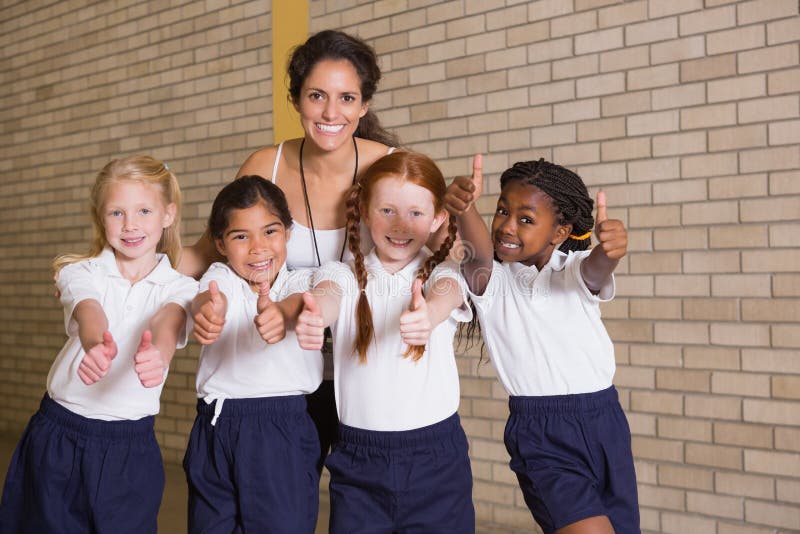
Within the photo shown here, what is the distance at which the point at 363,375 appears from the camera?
2139 millimetres

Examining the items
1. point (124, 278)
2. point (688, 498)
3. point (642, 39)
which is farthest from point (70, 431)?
point (642, 39)

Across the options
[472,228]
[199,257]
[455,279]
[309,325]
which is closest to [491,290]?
[455,279]

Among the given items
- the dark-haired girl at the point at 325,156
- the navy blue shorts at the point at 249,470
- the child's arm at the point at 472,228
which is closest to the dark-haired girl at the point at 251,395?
the navy blue shorts at the point at 249,470

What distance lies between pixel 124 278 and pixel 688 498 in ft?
8.18

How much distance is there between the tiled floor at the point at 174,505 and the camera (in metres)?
4.05

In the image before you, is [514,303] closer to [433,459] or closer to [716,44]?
[433,459]

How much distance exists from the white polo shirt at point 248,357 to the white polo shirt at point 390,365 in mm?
124

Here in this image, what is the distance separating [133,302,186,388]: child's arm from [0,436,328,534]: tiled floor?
2.04m

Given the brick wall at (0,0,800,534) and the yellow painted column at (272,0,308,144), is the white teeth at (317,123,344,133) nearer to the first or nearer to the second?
the brick wall at (0,0,800,534)

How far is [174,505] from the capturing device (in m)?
4.46

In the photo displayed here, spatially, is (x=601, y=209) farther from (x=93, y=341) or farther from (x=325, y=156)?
(x=93, y=341)

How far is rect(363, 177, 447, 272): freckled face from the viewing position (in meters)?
2.16

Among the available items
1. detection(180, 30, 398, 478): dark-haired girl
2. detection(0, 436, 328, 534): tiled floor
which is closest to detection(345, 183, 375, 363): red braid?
detection(180, 30, 398, 478): dark-haired girl

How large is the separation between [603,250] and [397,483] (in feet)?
2.62
